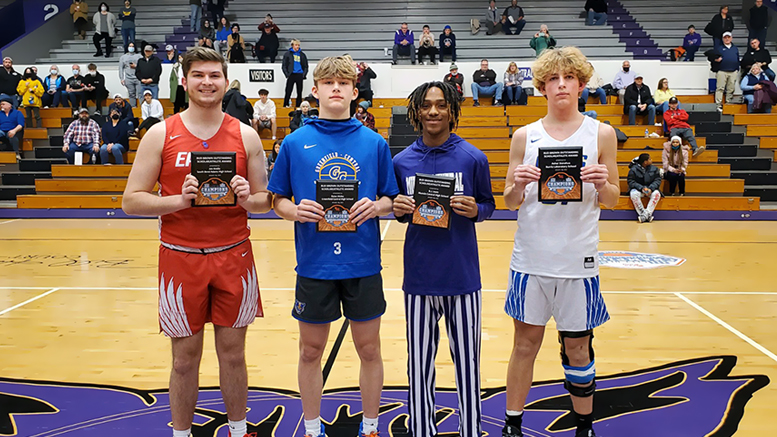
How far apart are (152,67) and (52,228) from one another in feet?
22.0

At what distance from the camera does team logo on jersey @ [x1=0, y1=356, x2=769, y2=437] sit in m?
3.38

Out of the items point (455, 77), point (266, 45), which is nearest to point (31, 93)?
point (266, 45)

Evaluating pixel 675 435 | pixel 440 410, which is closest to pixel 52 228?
pixel 440 410

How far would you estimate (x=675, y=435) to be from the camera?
3281 mm

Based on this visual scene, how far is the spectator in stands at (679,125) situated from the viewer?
45.1 ft

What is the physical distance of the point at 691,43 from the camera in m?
17.7

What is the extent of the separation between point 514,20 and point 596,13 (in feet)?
8.89

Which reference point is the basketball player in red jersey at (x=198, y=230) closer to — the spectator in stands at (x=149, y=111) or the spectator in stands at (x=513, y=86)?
the spectator in stands at (x=149, y=111)

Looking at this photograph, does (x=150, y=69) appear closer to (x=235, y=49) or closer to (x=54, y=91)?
(x=235, y=49)

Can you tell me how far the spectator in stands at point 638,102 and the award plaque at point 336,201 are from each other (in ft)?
46.7

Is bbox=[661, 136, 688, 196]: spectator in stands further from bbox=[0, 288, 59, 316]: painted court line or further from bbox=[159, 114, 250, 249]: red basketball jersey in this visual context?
bbox=[159, 114, 250, 249]: red basketball jersey

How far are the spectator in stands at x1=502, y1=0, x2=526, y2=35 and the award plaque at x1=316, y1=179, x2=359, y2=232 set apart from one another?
18.1m

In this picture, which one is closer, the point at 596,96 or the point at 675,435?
the point at 675,435

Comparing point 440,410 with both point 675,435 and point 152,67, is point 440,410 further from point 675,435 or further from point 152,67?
point 152,67
